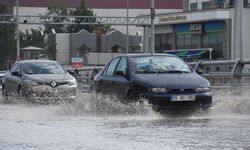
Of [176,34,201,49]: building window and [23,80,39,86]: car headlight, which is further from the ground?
[176,34,201,49]: building window

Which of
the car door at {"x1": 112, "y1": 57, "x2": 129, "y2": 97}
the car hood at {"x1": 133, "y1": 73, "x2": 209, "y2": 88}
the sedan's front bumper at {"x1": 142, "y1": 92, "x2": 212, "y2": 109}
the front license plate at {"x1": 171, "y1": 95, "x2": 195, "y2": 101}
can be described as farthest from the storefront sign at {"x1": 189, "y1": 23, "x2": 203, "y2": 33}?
the front license plate at {"x1": 171, "y1": 95, "x2": 195, "y2": 101}

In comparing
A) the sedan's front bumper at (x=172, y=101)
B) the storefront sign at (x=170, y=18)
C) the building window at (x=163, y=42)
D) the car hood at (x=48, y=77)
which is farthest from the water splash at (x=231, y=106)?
the building window at (x=163, y=42)

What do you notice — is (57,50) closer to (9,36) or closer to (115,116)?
(9,36)

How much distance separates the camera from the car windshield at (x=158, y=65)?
49.1 ft

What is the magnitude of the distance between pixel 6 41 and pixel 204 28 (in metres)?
33.2

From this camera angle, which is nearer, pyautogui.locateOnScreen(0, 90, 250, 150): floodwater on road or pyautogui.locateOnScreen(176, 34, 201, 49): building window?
pyautogui.locateOnScreen(0, 90, 250, 150): floodwater on road

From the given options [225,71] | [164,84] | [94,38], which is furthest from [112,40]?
[164,84]

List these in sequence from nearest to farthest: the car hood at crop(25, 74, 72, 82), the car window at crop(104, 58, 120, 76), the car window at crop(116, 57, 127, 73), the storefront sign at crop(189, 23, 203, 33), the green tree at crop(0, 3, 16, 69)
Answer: the car window at crop(116, 57, 127, 73)
the car window at crop(104, 58, 120, 76)
the car hood at crop(25, 74, 72, 82)
the storefront sign at crop(189, 23, 203, 33)
the green tree at crop(0, 3, 16, 69)

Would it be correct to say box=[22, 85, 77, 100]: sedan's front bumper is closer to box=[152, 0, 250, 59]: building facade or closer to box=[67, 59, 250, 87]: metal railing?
box=[67, 59, 250, 87]: metal railing

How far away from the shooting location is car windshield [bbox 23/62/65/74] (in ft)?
70.9

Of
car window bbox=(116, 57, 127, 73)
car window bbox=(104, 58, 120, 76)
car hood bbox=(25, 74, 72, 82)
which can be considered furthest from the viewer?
car hood bbox=(25, 74, 72, 82)

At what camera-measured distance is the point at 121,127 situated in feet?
39.4

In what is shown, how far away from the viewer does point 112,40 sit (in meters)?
102

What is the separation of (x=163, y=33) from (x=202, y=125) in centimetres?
7292
